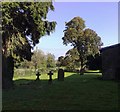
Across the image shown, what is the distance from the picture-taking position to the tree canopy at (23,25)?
23.4m

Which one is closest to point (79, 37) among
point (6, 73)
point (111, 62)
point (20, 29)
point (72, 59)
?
point (72, 59)

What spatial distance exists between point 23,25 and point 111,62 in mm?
13788

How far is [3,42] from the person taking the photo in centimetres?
2531

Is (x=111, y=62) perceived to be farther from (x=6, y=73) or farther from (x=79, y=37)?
(x=79, y=37)

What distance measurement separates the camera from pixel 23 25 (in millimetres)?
25281

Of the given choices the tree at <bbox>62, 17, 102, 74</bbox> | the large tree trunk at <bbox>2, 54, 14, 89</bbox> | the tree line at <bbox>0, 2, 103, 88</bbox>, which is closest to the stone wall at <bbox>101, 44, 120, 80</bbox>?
the tree line at <bbox>0, 2, 103, 88</bbox>

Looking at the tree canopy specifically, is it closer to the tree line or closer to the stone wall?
the tree line

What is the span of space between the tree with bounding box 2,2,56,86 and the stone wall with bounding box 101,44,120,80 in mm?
10191

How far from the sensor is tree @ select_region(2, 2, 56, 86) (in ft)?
77.0

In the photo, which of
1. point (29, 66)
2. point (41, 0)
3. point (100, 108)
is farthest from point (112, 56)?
point (29, 66)

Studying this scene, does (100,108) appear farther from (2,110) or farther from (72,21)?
(72,21)

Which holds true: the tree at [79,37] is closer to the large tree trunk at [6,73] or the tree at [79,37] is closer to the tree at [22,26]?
the tree at [22,26]

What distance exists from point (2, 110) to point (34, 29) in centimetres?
1390

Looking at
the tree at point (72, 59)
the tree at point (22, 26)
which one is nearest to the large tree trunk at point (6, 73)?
the tree at point (22, 26)
